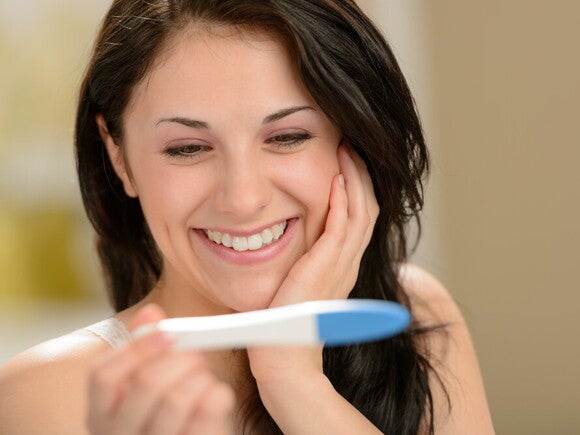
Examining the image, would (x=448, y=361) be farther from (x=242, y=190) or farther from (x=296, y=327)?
(x=296, y=327)

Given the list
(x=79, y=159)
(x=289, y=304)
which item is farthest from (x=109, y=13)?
(x=289, y=304)

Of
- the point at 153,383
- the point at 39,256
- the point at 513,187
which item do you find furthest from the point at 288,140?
the point at 39,256

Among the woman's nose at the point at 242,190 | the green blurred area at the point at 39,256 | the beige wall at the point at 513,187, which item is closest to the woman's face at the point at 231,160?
Result: the woman's nose at the point at 242,190

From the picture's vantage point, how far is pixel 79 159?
1460mm

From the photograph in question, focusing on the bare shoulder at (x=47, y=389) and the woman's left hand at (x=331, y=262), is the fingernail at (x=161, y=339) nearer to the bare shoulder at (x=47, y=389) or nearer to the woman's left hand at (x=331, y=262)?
the woman's left hand at (x=331, y=262)

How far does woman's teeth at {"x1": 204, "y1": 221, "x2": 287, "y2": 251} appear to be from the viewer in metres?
1.28

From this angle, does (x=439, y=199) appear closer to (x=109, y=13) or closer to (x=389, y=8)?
(x=389, y=8)

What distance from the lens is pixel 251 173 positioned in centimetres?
122

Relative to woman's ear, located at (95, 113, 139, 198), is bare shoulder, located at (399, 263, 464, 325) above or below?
below

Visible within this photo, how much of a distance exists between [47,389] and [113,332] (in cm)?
13

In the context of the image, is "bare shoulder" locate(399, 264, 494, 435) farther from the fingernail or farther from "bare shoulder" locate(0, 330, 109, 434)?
the fingernail

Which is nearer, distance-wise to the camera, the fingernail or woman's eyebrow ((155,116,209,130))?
the fingernail

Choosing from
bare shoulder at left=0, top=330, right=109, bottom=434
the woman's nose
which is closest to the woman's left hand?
the woman's nose

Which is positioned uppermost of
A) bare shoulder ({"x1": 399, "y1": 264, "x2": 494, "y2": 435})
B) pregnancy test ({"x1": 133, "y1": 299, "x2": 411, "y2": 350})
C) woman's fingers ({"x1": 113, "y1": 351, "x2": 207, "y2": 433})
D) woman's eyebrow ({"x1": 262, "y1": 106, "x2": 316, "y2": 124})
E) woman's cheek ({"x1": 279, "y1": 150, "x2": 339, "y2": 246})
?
woman's eyebrow ({"x1": 262, "y1": 106, "x2": 316, "y2": 124})
